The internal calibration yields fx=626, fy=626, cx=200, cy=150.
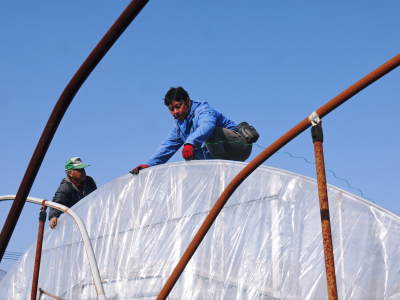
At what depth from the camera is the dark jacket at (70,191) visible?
844 cm

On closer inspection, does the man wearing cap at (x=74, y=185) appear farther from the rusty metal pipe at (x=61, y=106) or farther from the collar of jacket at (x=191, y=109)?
the rusty metal pipe at (x=61, y=106)

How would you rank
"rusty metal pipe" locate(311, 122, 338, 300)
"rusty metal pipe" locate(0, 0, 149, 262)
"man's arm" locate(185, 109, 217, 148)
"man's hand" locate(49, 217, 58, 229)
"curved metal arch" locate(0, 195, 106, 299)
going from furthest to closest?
"man's hand" locate(49, 217, 58, 229), "man's arm" locate(185, 109, 217, 148), "curved metal arch" locate(0, 195, 106, 299), "rusty metal pipe" locate(311, 122, 338, 300), "rusty metal pipe" locate(0, 0, 149, 262)

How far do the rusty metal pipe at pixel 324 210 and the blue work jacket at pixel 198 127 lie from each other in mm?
3935

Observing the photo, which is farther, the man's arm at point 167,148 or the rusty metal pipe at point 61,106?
the man's arm at point 167,148

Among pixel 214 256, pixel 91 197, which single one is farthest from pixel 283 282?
pixel 91 197

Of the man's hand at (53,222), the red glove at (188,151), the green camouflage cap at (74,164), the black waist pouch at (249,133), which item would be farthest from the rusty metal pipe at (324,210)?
the man's hand at (53,222)

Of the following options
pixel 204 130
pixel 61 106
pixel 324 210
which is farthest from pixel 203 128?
pixel 61 106

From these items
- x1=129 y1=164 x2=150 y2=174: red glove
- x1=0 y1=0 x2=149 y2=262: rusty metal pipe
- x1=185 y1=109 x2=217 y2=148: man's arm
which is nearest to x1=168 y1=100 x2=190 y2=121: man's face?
x1=185 y1=109 x2=217 y2=148: man's arm

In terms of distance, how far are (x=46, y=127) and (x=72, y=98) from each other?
13 cm

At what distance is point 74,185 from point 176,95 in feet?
7.83

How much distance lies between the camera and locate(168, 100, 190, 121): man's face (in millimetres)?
7031

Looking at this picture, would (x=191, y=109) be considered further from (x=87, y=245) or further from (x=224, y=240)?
(x=87, y=245)

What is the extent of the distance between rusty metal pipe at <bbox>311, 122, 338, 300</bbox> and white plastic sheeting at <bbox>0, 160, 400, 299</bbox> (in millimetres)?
3340

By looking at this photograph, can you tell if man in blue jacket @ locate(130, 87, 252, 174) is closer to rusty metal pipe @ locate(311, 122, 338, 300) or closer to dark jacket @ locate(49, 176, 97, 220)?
dark jacket @ locate(49, 176, 97, 220)
